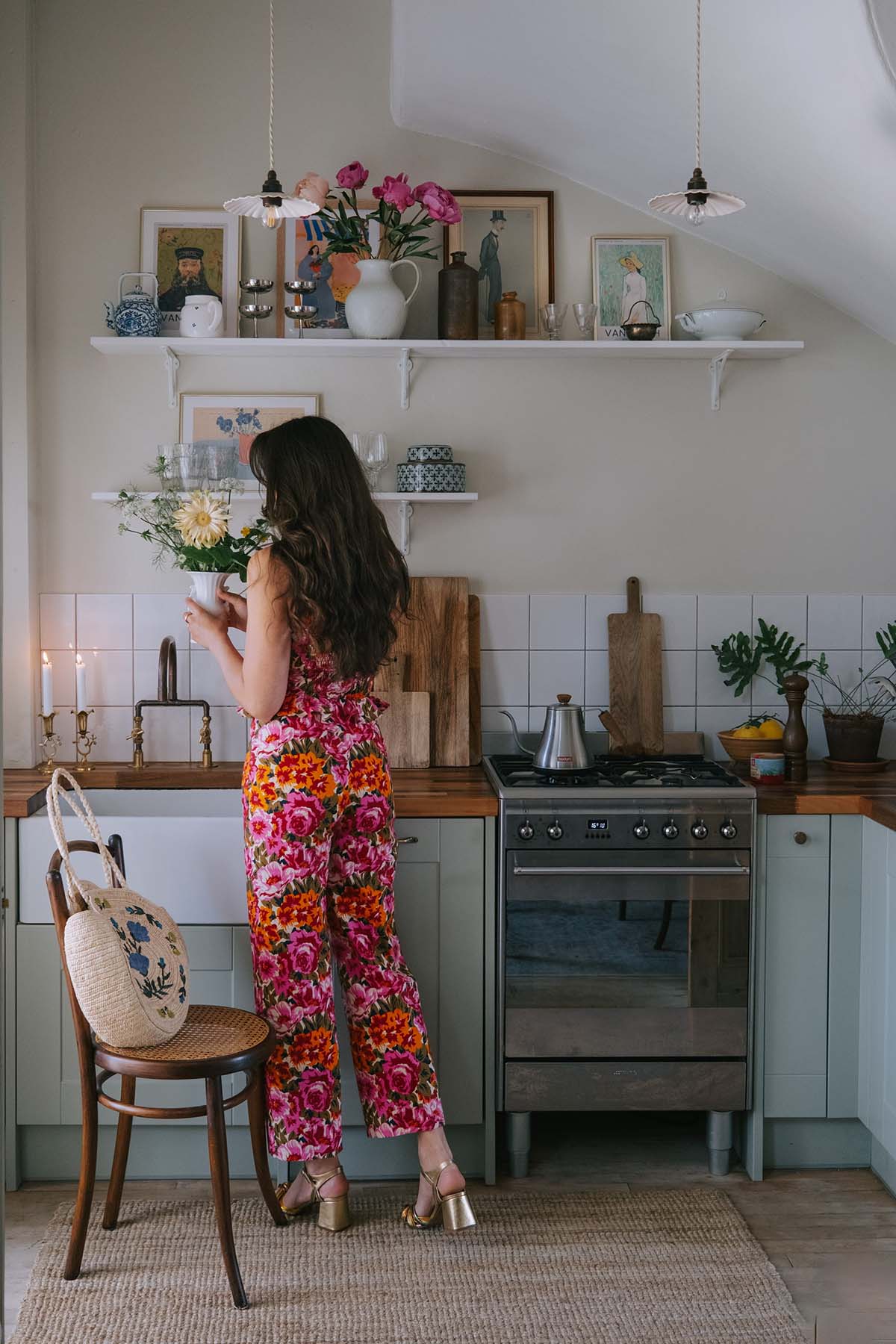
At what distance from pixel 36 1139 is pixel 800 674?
224 centimetres

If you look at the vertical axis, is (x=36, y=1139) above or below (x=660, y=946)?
below

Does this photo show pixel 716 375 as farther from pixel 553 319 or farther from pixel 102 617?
pixel 102 617

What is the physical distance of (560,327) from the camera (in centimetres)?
315

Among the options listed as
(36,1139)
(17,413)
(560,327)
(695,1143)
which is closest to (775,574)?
(560,327)

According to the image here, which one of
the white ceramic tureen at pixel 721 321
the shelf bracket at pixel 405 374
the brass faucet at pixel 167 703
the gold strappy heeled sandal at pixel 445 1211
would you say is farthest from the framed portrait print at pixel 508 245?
the gold strappy heeled sandal at pixel 445 1211

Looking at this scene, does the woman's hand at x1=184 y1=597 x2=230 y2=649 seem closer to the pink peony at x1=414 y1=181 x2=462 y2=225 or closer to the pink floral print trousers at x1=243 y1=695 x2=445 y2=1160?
the pink floral print trousers at x1=243 y1=695 x2=445 y2=1160

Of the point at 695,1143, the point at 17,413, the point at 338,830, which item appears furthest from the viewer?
the point at 17,413

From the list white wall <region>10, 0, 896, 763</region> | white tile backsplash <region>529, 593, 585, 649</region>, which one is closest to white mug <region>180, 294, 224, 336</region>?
white wall <region>10, 0, 896, 763</region>

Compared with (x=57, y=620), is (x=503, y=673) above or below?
below

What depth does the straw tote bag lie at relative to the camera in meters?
2.10

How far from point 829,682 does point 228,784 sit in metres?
1.68

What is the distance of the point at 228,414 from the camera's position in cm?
317

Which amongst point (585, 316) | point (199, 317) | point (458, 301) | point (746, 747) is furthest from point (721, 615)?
point (199, 317)

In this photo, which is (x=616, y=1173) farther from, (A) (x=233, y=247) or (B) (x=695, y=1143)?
(A) (x=233, y=247)
